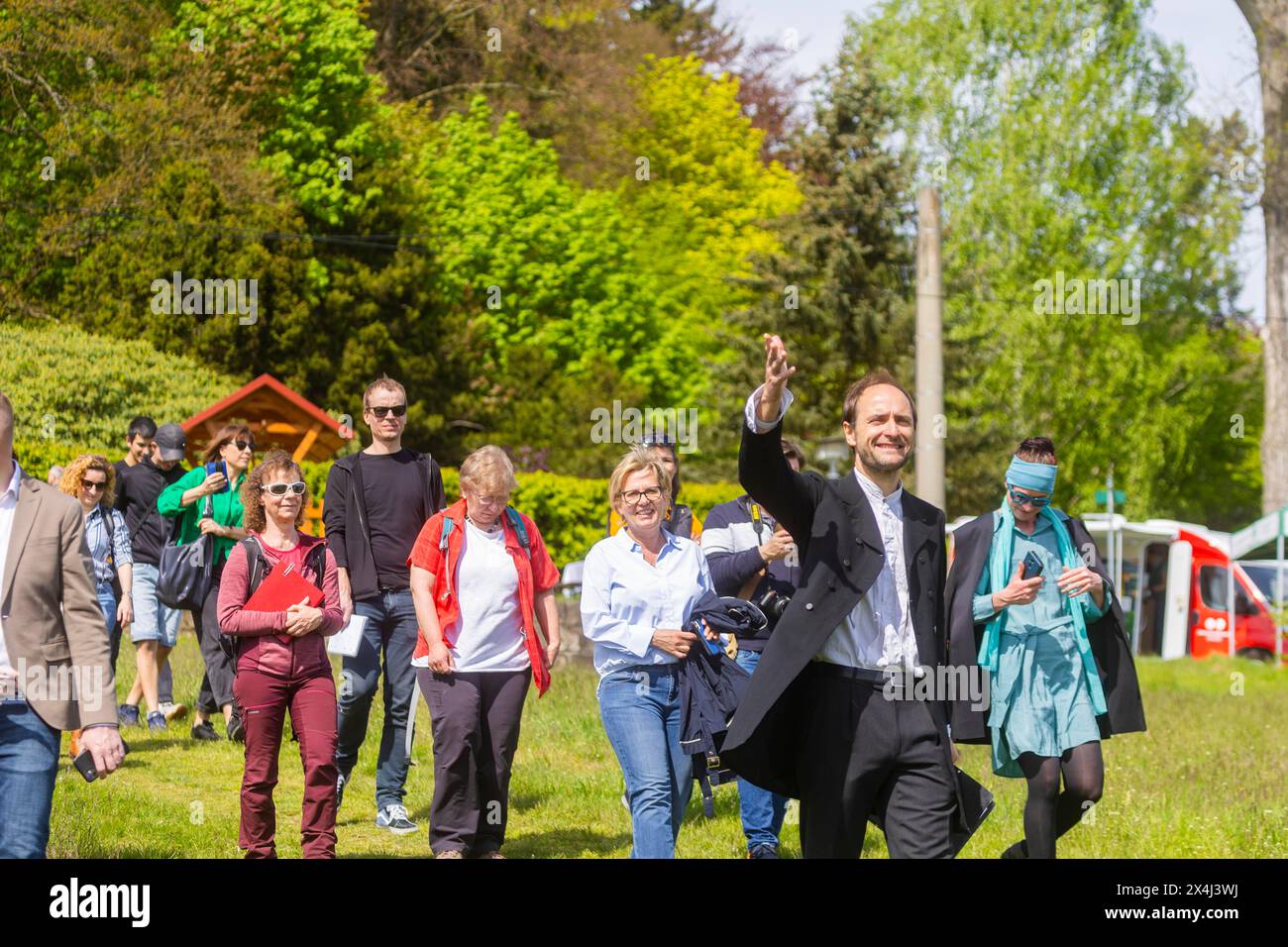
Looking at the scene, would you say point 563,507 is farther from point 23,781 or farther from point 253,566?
point 23,781

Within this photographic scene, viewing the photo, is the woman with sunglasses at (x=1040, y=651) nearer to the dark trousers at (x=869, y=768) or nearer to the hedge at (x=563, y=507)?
the dark trousers at (x=869, y=768)

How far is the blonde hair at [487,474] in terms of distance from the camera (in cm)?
751

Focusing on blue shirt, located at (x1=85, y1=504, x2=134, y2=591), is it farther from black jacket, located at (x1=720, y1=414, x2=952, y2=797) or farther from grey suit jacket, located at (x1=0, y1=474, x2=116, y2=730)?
black jacket, located at (x1=720, y1=414, x2=952, y2=797)

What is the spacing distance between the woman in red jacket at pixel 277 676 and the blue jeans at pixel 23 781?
1.98 metres

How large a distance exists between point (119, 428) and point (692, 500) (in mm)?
12030

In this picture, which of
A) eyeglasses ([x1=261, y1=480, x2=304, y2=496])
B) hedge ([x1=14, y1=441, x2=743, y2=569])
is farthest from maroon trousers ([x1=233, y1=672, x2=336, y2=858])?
hedge ([x1=14, y1=441, x2=743, y2=569])

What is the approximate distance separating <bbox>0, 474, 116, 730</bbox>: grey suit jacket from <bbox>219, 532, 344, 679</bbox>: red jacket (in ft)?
6.37

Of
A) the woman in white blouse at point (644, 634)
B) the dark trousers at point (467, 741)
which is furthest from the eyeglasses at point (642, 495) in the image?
the dark trousers at point (467, 741)

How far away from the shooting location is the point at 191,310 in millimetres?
30578

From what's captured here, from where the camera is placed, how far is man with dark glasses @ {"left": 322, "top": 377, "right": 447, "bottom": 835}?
8578mm

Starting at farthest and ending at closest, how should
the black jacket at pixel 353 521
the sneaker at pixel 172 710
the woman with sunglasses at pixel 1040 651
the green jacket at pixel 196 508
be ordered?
the sneaker at pixel 172 710
the green jacket at pixel 196 508
the black jacket at pixel 353 521
the woman with sunglasses at pixel 1040 651

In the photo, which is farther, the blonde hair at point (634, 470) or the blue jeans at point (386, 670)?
the blue jeans at point (386, 670)

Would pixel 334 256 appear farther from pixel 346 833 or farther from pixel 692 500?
pixel 346 833
